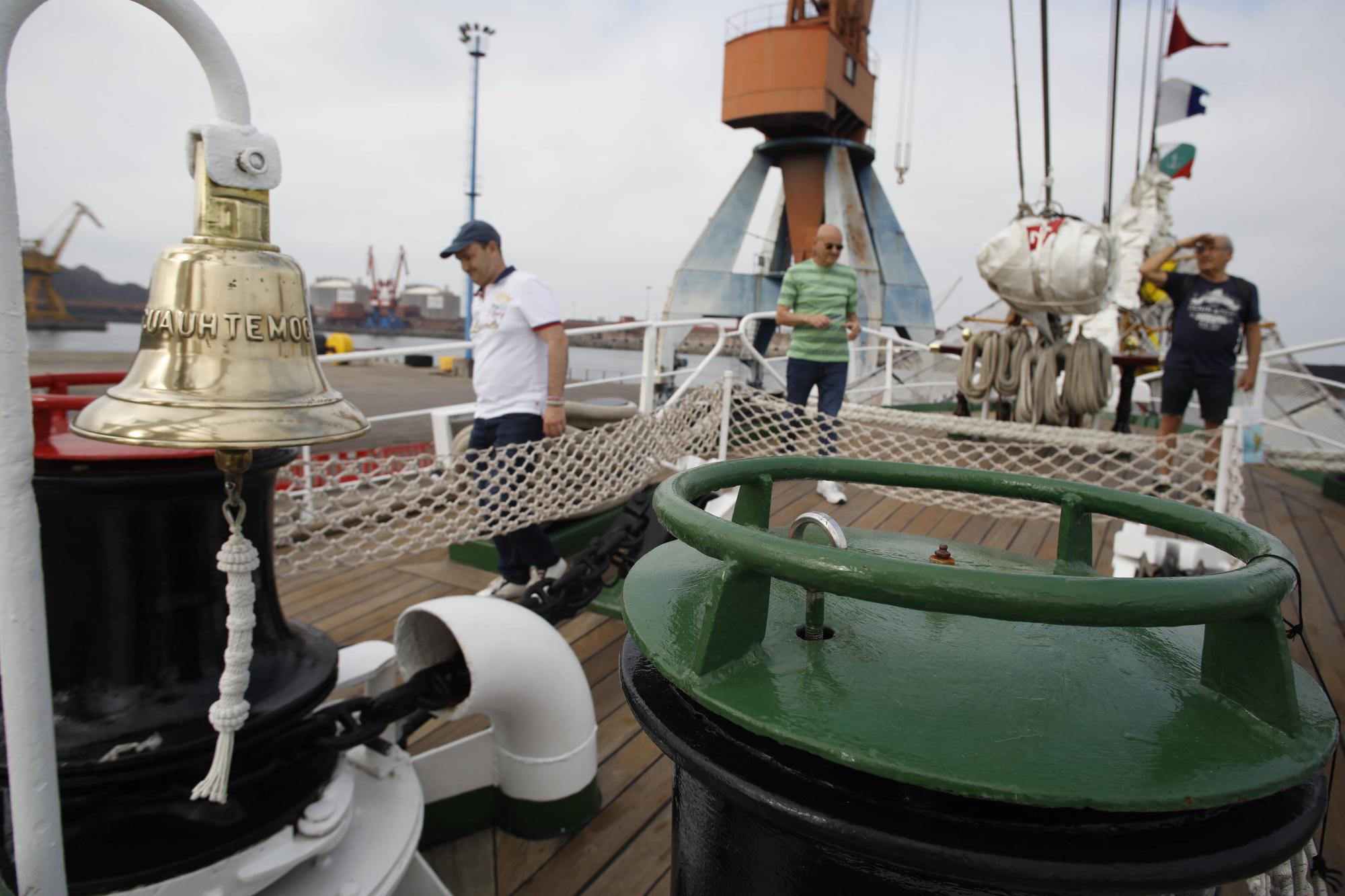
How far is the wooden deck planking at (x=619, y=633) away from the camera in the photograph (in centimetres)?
159

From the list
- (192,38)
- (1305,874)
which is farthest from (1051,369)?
(192,38)

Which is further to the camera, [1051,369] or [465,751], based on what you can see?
[1051,369]

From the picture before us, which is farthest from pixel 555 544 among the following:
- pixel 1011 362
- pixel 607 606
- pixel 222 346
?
pixel 1011 362

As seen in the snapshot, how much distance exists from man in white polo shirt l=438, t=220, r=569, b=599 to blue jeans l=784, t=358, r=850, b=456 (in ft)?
5.15

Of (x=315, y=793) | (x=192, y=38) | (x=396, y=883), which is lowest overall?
(x=396, y=883)

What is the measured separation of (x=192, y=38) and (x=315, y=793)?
1155mm

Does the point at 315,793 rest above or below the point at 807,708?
below

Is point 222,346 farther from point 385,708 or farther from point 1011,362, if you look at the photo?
point 1011,362

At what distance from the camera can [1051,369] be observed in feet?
12.6

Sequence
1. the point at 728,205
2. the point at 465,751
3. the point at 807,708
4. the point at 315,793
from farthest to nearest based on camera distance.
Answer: the point at 728,205
the point at 465,751
the point at 315,793
the point at 807,708

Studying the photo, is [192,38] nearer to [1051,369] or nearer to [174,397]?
[174,397]

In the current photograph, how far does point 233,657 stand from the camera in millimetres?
1016

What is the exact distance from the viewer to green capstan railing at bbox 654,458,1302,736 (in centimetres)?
51

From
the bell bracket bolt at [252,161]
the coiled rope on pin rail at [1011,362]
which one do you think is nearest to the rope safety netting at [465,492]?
the bell bracket bolt at [252,161]
